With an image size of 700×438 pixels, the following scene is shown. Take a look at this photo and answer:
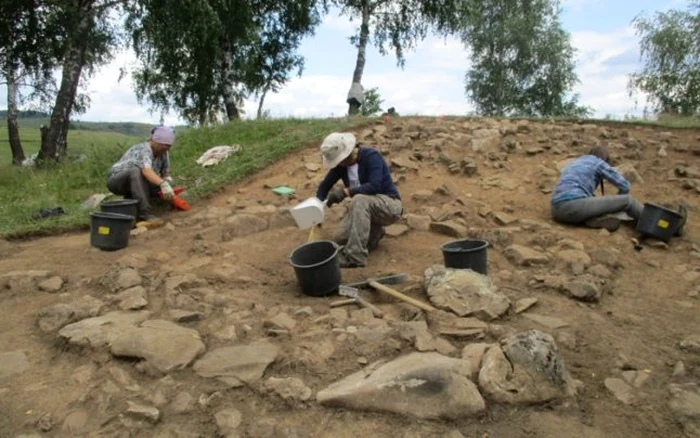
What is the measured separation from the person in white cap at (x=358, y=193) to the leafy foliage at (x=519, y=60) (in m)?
18.0

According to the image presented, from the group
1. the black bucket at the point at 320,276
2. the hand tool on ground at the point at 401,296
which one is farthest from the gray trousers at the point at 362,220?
the hand tool on ground at the point at 401,296

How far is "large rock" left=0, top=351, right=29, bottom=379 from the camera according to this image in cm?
272

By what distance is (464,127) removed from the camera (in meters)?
8.29

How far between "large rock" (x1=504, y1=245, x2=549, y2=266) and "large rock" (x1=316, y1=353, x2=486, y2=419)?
207 cm

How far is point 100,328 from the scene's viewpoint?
3.03 metres

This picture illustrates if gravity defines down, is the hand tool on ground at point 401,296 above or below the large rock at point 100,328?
above

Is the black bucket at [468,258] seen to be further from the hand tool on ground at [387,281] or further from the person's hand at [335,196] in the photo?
the person's hand at [335,196]

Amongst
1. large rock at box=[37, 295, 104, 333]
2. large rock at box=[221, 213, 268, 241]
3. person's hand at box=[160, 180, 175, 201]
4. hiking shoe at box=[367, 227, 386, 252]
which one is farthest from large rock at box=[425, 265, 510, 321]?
person's hand at box=[160, 180, 175, 201]

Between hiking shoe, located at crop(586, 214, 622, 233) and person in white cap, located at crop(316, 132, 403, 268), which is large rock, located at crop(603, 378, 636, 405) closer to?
person in white cap, located at crop(316, 132, 403, 268)

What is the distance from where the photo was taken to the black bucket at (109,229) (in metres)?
4.57

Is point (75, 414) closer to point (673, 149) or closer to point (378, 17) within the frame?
point (673, 149)

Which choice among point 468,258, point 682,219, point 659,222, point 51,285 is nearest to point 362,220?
point 468,258

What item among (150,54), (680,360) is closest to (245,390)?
(680,360)

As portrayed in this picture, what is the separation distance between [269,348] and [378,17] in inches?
520
